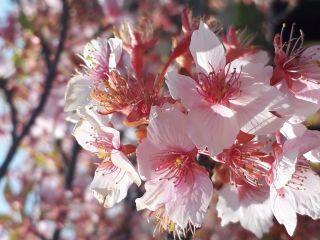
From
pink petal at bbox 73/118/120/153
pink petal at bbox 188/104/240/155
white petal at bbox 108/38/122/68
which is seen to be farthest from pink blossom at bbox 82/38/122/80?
pink petal at bbox 188/104/240/155

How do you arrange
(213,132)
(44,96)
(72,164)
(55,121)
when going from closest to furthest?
1. (213,132)
2. (44,96)
3. (72,164)
4. (55,121)

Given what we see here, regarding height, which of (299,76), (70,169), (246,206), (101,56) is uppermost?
(101,56)

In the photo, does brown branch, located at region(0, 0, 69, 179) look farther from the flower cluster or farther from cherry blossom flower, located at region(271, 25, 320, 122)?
cherry blossom flower, located at region(271, 25, 320, 122)

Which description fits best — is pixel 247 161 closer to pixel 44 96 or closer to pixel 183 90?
pixel 183 90

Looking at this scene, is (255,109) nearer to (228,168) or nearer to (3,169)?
(228,168)

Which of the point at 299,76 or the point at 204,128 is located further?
the point at 299,76

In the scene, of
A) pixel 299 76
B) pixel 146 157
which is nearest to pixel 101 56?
pixel 146 157

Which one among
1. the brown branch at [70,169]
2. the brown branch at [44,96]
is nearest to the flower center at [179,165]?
the brown branch at [44,96]

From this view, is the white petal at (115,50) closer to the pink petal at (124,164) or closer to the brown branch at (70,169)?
the pink petal at (124,164)
